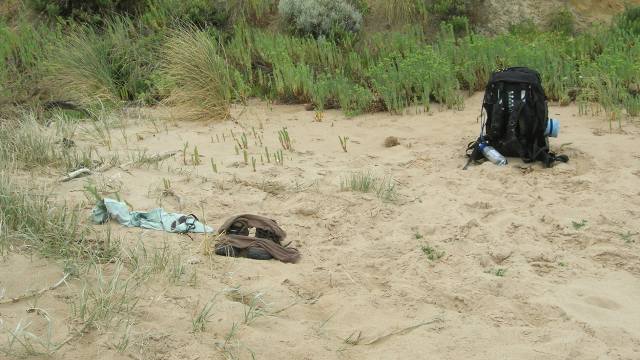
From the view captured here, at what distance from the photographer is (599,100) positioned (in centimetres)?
742

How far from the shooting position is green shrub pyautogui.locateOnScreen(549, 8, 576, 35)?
33.7 ft

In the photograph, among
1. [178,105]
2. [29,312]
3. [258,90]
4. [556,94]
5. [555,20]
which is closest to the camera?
[29,312]

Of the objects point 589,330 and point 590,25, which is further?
point 590,25

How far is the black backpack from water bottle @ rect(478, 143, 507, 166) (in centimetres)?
4

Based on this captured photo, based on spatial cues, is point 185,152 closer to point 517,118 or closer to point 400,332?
point 517,118

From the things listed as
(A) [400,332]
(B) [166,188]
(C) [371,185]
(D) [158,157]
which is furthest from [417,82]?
(A) [400,332]

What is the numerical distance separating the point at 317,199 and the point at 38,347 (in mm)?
2734

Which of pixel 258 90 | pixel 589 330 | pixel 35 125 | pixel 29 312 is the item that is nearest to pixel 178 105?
pixel 258 90

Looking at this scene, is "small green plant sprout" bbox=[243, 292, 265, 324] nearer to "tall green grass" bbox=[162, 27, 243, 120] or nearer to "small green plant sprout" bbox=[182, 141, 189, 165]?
"small green plant sprout" bbox=[182, 141, 189, 165]

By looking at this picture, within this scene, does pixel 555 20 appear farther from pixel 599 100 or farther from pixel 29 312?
pixel 29 312

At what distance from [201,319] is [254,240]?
3.80 feet

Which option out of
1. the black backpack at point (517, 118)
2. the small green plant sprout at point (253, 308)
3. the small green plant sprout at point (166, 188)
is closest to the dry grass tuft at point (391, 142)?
the black backpack at point (517, 118)

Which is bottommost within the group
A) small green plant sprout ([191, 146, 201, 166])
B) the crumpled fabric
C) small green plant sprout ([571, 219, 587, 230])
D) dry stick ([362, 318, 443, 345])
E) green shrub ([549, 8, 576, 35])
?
small green plant sprout ([571, 219, 587, 230])

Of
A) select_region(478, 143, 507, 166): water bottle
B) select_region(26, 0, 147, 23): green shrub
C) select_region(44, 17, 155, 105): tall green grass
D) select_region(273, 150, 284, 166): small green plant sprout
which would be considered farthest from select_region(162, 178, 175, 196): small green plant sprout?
select_region(26, 0, 147, 23): green shrub
